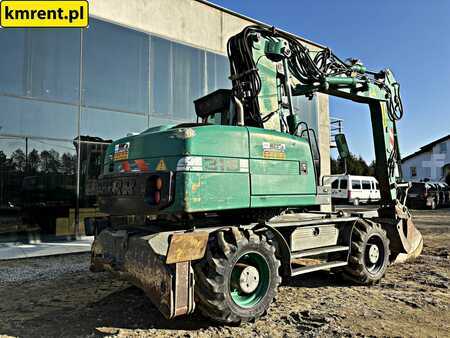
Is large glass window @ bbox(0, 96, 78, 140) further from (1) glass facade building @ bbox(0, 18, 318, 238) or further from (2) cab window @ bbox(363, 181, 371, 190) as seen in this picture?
(2) cab window @ bbox(363, 181, 371, 190)

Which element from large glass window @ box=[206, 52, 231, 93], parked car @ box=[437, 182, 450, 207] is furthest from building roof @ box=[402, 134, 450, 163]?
large glass window @ box=[206, 52, 231, 93]

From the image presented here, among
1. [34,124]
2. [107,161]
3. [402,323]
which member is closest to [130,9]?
[34,124]

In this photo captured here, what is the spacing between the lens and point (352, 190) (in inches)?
1011

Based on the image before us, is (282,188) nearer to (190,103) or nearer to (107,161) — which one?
(107,161)

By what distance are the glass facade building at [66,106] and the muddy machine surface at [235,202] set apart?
15.2 ft

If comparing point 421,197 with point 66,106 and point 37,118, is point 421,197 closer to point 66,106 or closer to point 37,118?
point 66,106

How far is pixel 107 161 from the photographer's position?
19.5ft

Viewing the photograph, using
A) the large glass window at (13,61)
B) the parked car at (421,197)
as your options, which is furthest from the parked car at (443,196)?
the large glass window at (13,61)

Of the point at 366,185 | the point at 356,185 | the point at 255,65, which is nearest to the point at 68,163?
the point at 255,65

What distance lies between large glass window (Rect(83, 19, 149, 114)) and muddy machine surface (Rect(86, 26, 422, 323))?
6.02m

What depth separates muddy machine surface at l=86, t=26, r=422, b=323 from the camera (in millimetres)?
4594

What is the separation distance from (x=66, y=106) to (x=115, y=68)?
1961 mm

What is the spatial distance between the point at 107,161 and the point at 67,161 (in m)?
5.84

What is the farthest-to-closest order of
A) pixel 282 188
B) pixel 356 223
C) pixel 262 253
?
pixel 356 223, pixel 282 188, pixel 262 253
